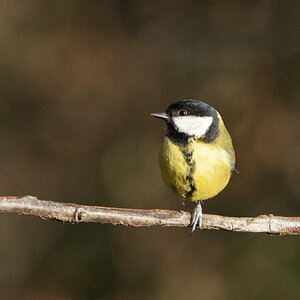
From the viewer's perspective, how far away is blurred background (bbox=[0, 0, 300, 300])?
4.05m

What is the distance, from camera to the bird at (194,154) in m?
2.31

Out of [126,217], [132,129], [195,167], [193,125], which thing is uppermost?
[193,125]

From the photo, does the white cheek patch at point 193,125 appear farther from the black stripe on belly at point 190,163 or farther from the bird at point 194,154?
the black stripe on belly at point 190,163

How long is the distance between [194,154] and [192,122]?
179 millimetres

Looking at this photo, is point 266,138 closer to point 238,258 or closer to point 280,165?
point 280,165

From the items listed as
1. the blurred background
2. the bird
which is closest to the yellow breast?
the bird

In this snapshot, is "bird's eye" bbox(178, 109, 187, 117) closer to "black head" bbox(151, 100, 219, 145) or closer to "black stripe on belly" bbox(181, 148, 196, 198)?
"black head" bbox(151, 100, 219, 145)

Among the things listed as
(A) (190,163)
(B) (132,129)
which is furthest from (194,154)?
(B) (132,129)

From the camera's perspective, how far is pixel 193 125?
239 centimetres

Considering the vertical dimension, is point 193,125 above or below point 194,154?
above

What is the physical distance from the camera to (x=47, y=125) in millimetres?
4625

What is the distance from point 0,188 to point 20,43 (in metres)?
1.46

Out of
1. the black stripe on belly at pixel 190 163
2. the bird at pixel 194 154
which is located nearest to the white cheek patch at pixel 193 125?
the bird at pixel 194 154

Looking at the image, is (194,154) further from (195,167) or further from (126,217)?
(126,217)
